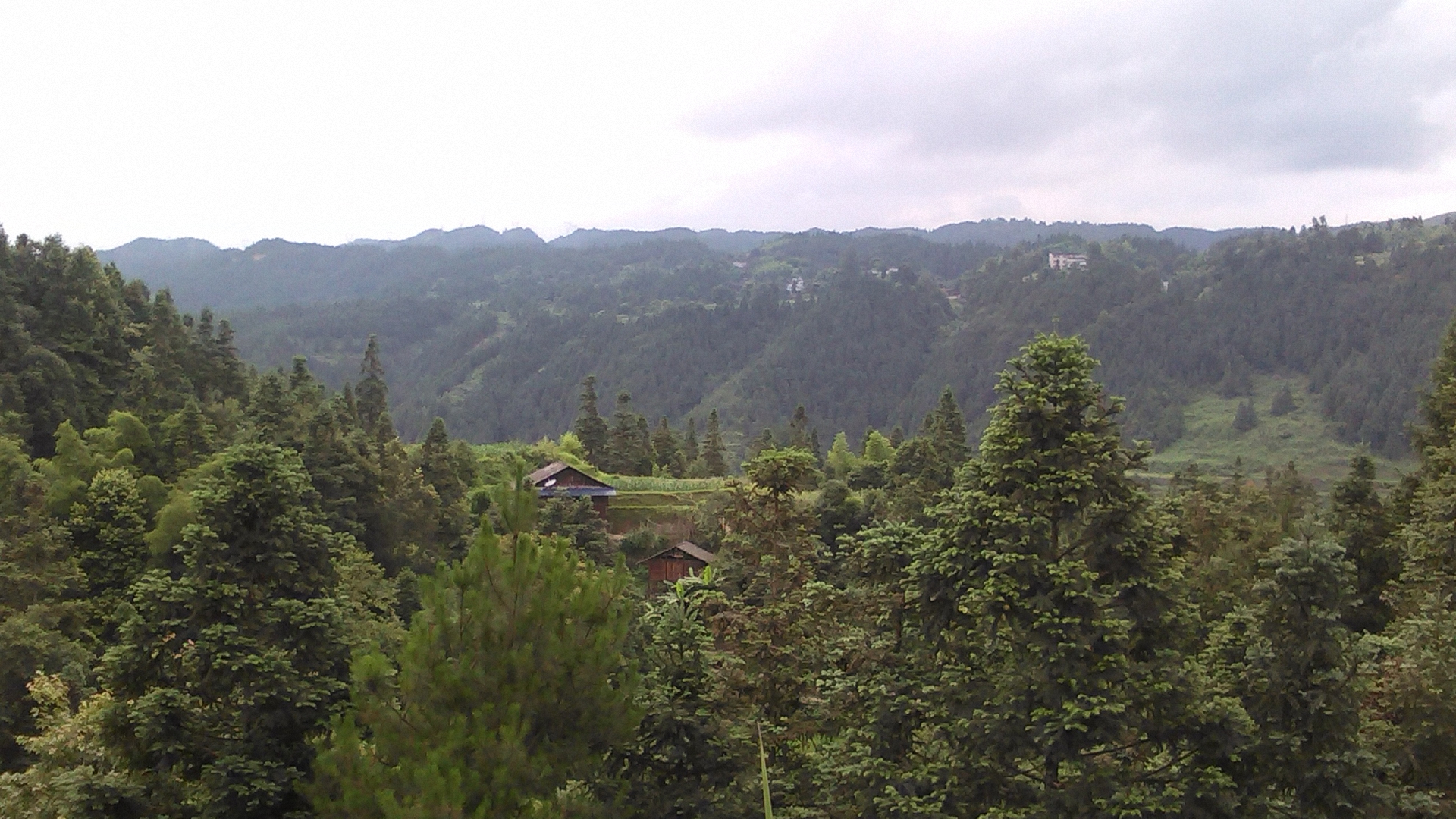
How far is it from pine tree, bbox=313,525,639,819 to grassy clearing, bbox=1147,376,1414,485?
95.8m

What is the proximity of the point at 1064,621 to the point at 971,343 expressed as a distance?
157 metres

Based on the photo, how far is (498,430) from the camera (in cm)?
15712

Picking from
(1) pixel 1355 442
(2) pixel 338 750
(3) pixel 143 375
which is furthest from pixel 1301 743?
(1) pixel 1355 442

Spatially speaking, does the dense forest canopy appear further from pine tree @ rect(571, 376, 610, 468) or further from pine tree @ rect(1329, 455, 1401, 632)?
pine tree @ rect(571, 376, 610, 468)

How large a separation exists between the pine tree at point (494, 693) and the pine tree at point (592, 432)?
4785cm

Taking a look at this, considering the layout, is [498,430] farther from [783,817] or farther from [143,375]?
[783,817]

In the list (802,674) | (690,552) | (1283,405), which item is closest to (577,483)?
(690,552)

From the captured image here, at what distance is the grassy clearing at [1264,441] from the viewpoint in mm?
101438

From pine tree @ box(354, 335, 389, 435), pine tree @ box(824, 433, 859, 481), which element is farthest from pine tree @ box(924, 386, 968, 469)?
pine tree @ box(354, 335, 389, 435)

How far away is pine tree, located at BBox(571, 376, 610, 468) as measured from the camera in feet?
189

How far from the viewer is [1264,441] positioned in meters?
112

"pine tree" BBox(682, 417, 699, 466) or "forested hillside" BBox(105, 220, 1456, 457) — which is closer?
"pine tree" BBox(682, 417, 699, 466)

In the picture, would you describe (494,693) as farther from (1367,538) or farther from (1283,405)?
(1283,405)

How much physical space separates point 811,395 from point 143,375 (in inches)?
5037
